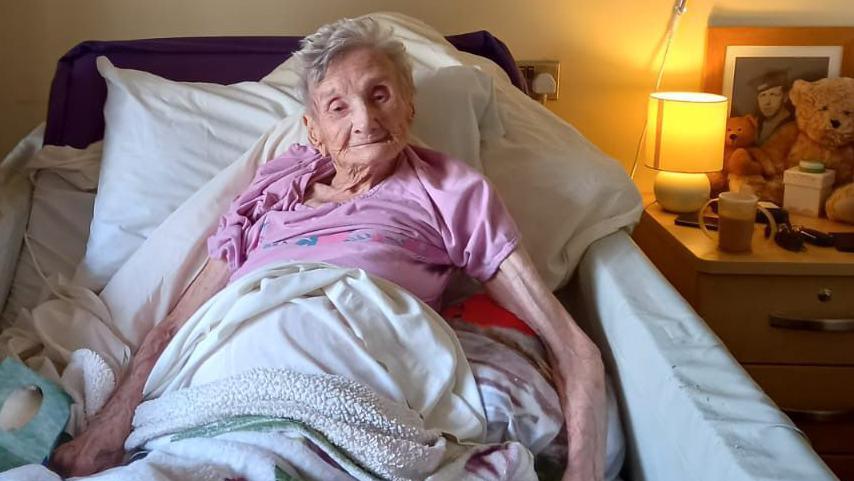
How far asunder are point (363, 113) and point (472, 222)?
9.2 inches

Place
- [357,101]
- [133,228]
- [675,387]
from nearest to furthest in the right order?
[675,387] → [357,101] → [133,228]

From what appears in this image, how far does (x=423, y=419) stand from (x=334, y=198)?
45 cm

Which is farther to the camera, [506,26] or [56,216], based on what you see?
[506,26]

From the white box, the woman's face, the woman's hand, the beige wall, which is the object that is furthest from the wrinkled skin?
the white box

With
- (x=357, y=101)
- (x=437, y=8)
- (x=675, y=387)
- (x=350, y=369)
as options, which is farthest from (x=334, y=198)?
(x=437, y=8)

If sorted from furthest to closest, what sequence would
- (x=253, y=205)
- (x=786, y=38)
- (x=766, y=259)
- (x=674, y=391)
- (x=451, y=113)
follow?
1. (x=786, y=38)
2. (x=766, y=259)
3. (x=451, y=113)
4. (x=253, y=205)
5. (x=674, y=391)

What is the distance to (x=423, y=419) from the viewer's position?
1.08 meters

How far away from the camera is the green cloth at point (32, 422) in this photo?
107 centimetres

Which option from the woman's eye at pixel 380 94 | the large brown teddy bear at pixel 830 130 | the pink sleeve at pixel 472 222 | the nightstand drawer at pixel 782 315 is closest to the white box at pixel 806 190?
the large brown teddy bear at pixel 830 130

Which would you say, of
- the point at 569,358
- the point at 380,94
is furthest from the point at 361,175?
the point at 569,358

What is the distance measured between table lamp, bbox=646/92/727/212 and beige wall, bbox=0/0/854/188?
13 cm

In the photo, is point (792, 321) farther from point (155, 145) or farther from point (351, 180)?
point (155, 145)

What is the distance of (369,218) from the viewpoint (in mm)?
1331

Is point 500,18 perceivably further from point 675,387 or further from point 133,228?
point 675,387
